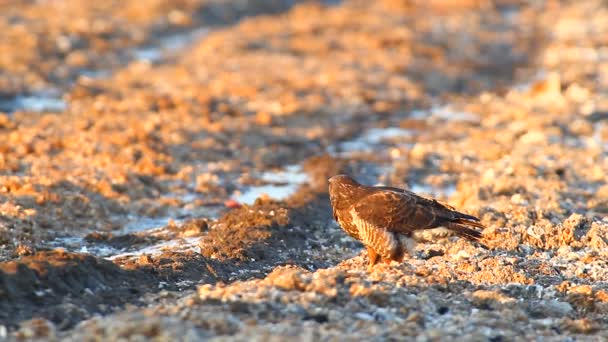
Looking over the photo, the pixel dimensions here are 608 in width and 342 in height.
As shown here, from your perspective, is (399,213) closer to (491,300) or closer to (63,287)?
(491,300)

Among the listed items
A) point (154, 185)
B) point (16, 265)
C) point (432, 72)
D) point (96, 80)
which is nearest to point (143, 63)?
point (96, 80)

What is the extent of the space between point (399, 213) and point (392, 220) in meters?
0.11

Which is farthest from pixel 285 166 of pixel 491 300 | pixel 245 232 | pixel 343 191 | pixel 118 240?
pixel 491 300

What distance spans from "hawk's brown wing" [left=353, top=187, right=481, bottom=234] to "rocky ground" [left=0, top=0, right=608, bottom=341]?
478mm

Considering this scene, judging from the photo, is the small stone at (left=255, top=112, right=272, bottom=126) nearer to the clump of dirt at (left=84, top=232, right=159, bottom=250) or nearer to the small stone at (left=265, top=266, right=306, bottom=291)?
the clump of dirt at (left=84, top=232, right=159, bottom=250)

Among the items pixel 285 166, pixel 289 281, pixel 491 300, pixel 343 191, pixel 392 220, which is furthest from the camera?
pixel 285 166

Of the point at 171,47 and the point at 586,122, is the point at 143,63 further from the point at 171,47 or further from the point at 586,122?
the point at 586,122

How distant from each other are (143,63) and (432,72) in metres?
8.11

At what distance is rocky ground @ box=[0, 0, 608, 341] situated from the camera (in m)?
7.77

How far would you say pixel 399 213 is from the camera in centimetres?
952

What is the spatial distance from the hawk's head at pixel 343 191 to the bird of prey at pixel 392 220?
0.04ft

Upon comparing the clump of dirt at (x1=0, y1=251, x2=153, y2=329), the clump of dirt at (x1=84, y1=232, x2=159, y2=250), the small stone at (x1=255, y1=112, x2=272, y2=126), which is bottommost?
the clump of dirt at (x1=84, y1=232, x2=159, y2=250)

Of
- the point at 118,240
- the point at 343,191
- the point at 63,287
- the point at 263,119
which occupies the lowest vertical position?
the point at 118,240

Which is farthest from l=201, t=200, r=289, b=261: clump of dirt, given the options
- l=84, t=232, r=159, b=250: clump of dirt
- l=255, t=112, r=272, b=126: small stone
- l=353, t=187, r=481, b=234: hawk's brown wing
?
l=255, t=112, r=272, b=126: small stone
